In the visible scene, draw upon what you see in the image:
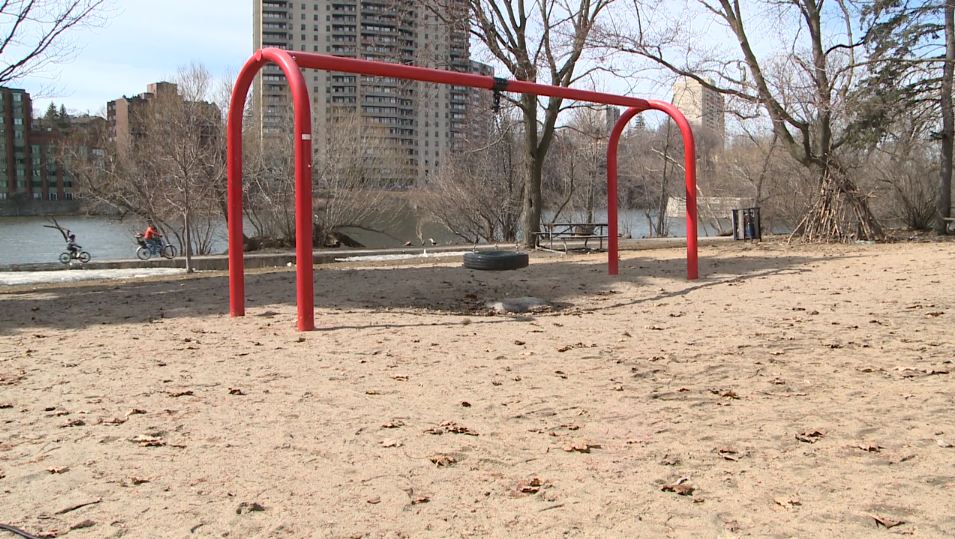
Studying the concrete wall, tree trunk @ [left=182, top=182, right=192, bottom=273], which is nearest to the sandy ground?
tree trunk @ [left=182, top=182, right=192, bottom=273]

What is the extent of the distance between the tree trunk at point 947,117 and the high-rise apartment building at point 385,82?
13.1m

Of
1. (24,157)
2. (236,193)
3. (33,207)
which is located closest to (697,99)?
(236,193)

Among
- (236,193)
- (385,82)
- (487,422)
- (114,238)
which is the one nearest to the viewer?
(487,422)

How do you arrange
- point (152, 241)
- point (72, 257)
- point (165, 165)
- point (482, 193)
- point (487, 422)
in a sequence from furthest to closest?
point (482, 193) → point (165, 165) → point (152, 241) → point (72, 257) → point (487, 422)

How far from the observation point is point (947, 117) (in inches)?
788

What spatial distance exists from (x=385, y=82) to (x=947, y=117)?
3356 cm

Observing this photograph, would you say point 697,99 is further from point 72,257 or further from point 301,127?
point 72,257

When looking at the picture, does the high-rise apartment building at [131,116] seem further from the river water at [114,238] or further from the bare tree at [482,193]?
the bare tree at [482,193]

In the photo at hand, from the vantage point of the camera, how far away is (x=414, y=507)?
3.08 metres

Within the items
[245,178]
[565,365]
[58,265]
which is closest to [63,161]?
[245,178]

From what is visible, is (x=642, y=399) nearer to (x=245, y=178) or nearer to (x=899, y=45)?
(x=899, y=45)

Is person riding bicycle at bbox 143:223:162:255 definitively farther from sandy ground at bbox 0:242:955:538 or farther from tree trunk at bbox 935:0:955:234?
tree trunk at bbox 935:0:955:234

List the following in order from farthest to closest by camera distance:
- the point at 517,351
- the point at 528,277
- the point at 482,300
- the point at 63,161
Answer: the point at 63,161, the point at 528,277, the point at 482,300, the point at 517,351

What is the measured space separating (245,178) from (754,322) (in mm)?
26781
